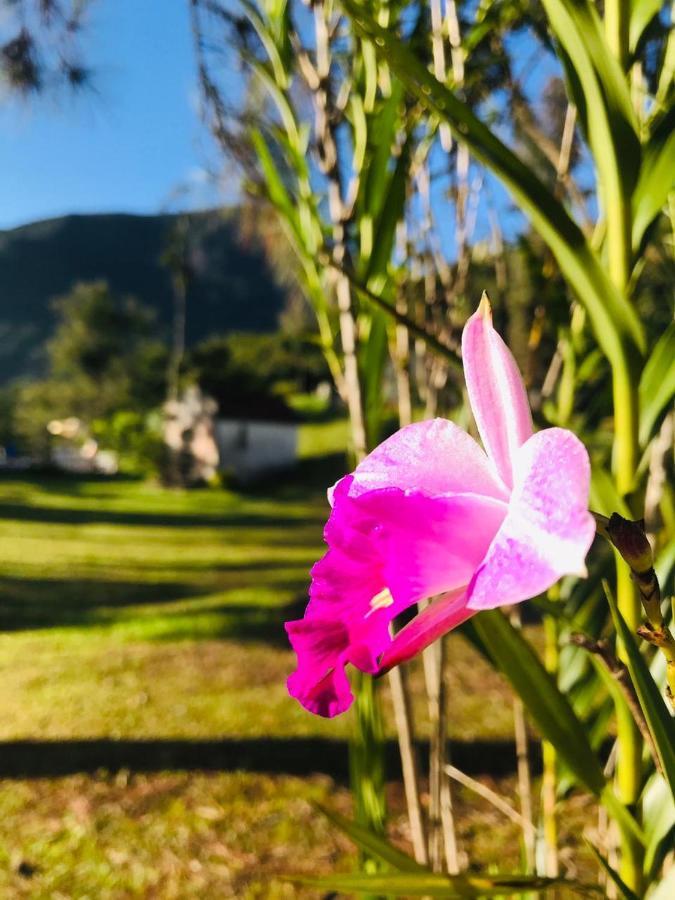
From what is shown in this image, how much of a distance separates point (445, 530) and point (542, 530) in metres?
0.03

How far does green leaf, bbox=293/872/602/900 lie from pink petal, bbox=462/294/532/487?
8.3 inches

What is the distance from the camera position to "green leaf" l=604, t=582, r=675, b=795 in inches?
9.0

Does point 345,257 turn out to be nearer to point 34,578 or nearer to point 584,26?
point 584,26

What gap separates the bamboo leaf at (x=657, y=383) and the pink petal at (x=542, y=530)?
17 cm

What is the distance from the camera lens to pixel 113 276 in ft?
94.6

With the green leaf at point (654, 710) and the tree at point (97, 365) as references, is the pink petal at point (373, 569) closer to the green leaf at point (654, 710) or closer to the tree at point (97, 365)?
the green leaf at point (654, 710)

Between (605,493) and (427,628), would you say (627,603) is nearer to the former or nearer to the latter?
(605,493)

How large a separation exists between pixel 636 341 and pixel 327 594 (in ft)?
0.62

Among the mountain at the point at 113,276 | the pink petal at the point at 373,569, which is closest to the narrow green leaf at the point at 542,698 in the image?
the pink petal at the point at 373,569

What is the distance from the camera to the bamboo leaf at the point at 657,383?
30 centimetres

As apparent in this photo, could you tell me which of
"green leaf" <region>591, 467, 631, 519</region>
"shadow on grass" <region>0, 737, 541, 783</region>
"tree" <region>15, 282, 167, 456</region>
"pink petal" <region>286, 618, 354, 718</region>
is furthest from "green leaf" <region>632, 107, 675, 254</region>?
"tree" <region>15, 282, 167, 456</region>

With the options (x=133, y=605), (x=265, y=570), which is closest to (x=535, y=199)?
(x=133, y=605)

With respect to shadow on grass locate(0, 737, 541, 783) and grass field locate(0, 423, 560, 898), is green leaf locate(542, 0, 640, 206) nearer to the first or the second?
grass field locate(0, 423, 560, 898)

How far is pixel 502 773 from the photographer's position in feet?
5.49
